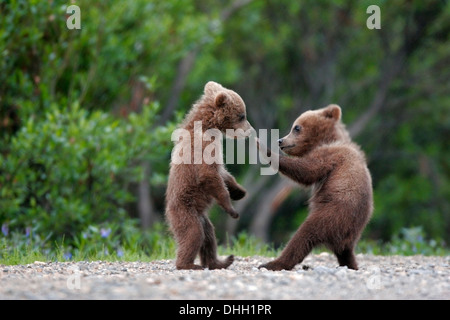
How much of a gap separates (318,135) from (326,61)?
13.6m

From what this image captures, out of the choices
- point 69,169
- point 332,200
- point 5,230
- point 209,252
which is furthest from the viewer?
point 69,169

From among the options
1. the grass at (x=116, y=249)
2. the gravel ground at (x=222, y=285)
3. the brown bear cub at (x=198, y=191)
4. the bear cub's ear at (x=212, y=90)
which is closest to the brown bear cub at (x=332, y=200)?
the gravel ground at (x=222, y=285)

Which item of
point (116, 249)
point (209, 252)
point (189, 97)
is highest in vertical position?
point (189, 97)

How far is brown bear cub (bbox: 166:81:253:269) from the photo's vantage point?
6.37m

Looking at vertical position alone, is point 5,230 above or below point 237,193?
below

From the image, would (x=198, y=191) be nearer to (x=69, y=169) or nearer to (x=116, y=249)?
(x=116, y=249)

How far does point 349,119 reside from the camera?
21906 millimetres

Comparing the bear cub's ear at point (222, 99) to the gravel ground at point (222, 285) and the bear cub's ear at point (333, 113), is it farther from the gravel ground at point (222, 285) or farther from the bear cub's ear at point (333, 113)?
the gravel ground at point (222, 285)

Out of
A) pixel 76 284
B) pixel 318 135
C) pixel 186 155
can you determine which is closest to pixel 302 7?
pixel 318 135

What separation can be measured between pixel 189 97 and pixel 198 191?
46.7 ft

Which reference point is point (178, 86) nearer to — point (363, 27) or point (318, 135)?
point (363, 27)

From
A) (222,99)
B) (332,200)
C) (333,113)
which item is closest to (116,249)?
(222,99)

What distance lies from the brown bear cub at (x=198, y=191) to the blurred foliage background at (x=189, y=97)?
1549mm

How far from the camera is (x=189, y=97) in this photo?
20594 mm
